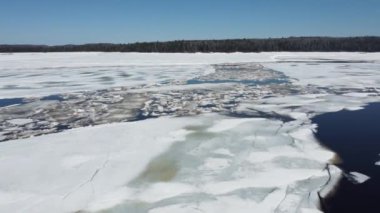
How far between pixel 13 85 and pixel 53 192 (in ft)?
30.3

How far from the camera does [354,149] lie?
192 inches

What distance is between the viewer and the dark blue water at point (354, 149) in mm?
3287

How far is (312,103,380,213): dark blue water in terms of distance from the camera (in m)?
3.29

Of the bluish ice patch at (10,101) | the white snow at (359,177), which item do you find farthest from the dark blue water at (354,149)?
the bluish ice patch at (10,101)

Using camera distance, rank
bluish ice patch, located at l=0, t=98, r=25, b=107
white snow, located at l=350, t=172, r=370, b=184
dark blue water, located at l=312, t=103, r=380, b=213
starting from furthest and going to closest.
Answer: bluish ice patch, located at l=0, t=98, r=25, b=107, white snow, located at l=350, t=172, r=370, b=184, dark blue water, located at l=312, t=103, r=380, b=213

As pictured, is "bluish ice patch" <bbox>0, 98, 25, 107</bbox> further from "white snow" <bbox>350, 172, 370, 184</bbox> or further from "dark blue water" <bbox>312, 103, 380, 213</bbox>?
"white snow" <bbox>350, 172, 370, 184</bbox>

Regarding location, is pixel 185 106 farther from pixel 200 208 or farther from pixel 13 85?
pixel 13 85

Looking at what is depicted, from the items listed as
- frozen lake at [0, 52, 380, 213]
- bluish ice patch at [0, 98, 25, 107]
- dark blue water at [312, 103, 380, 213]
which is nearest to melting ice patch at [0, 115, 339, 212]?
frozen lake at [0, 52, 380, 213]

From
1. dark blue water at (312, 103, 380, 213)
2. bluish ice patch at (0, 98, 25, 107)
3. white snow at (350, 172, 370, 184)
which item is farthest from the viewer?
bluish ice patch at (0, 98, 25, 107)

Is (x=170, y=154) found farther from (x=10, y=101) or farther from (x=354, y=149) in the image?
(x=10, y=101)

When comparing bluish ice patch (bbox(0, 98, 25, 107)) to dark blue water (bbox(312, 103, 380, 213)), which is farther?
bluish ice patch (bbox(0, 98, 25, 107))

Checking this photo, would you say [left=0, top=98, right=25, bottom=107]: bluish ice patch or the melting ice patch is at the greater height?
the melting ice patch

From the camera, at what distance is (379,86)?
1070 cm

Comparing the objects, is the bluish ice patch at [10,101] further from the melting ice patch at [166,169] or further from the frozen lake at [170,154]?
the melting ice patch at [166,169]
